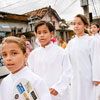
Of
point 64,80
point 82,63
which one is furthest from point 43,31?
point 82,63

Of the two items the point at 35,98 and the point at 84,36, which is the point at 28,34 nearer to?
the point at 84,36

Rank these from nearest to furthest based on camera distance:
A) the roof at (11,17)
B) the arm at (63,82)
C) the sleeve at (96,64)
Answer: the arm at (63,82) → the sleeve at (96,64) → the roof at (11,17)

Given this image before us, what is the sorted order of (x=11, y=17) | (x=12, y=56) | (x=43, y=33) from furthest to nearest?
(x=11, y=17) → (x=43, y=33) → (x=12, y=56)

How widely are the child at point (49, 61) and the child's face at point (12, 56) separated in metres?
1.16

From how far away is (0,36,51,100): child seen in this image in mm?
1684

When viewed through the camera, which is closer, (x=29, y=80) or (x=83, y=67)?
(x=29, y=80)

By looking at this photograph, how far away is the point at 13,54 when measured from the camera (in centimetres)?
172

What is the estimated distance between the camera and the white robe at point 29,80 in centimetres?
169

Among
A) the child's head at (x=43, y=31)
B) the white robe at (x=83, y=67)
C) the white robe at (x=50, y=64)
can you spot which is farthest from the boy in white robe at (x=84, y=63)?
the child's head at (x=43, y=31)

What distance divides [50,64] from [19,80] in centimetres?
122

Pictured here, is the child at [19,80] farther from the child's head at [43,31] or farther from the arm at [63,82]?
the child's head at [43,31]

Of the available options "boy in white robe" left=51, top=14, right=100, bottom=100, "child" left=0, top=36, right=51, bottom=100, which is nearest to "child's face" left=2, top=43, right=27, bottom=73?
"child" left=0, top=36, right=51, bottom=100

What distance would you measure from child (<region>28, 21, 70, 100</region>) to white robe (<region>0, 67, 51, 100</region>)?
1.09 m

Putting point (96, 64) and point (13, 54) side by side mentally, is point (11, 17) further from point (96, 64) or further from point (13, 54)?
point (13, 54)
